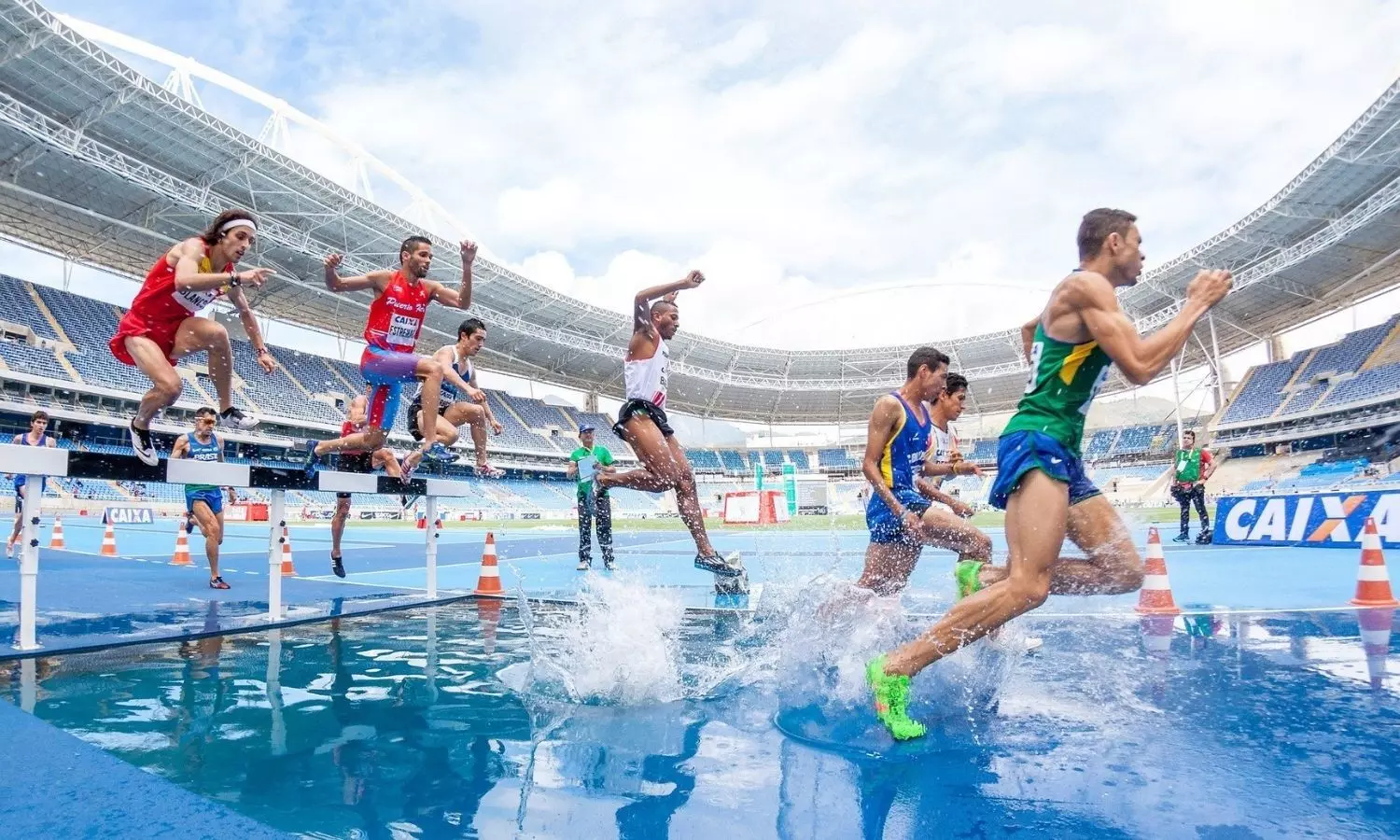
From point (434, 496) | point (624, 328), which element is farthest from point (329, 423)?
point (434, 496)

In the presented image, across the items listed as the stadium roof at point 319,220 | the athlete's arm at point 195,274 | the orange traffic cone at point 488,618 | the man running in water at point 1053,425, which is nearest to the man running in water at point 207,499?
the orange traffic cone at point 488,618

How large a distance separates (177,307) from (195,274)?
49 centimetres

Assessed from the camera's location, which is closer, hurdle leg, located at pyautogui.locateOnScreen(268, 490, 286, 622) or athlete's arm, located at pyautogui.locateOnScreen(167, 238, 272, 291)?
athlete's arm, located at pyautogui.locateOnScreen(167, 238, 272, 291)

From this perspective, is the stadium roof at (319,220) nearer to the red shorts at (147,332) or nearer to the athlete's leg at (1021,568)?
the red shorts at (147,332)

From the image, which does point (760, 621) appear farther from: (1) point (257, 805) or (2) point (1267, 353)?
(2) point (1267, 353)

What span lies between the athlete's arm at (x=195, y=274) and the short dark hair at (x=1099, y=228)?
4.25m

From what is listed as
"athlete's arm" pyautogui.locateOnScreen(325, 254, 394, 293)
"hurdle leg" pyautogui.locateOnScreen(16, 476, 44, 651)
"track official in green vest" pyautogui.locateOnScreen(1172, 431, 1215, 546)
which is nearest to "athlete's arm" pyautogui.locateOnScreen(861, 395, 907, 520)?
"athlete's arm" pyautogui.locateOnScreen(325, 254, 394, 293)

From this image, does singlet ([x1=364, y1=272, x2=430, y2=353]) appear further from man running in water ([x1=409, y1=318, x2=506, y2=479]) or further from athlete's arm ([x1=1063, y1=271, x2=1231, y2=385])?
athlete's arm ([x1=1063, y1=271, x2=1231, y2=385])

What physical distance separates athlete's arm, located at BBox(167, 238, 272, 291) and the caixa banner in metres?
11.9

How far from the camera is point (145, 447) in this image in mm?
5027

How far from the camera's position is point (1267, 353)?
42.3 metres

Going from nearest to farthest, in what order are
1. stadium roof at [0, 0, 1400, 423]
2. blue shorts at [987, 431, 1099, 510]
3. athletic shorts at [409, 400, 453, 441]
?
blue shorts at [987, 431, 1099, 510] → athletic shorts at [409, 400, 453, 441] → stadium roof at [0, 0, 1400, 423]

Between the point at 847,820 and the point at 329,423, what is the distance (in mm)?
39773

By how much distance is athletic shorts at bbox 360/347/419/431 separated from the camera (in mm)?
6090
